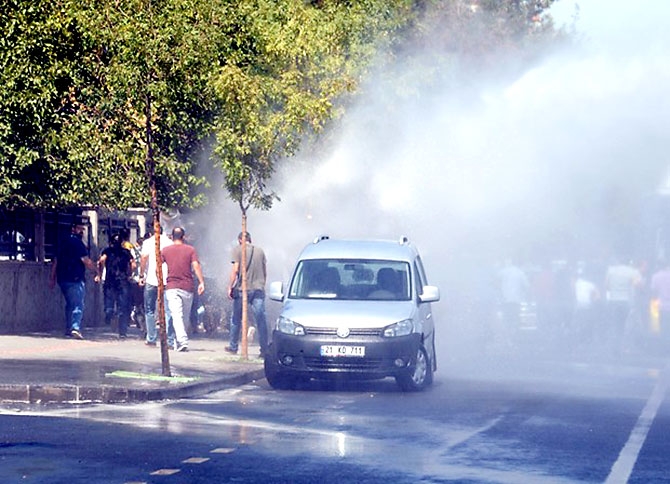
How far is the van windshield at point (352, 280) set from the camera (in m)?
20.4

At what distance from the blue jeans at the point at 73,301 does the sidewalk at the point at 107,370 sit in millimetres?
350

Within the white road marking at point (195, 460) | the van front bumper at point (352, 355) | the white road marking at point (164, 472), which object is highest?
the van front bumper at point (352, 355)

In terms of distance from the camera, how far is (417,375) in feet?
64.1

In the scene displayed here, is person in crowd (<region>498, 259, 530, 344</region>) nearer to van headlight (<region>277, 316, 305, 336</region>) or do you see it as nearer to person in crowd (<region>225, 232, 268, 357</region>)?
person in crowd (<region>225, 232, 268, 357</region>)

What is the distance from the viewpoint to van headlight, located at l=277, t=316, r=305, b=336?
63.5ft

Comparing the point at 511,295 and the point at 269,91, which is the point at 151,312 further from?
the point at 511,295

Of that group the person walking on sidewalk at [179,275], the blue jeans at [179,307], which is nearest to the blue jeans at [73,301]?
the blue jeans at [179,307]

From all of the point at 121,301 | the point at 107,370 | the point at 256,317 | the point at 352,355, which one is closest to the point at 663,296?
the point at 121,301

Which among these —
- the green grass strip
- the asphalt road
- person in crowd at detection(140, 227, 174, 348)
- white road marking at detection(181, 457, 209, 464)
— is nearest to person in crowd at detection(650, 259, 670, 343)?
person in crowd at detection(140, 227, 174, 348)

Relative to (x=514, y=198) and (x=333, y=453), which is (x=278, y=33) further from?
(x=514, y=198)

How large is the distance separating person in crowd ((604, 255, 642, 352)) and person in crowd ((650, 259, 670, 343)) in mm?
789

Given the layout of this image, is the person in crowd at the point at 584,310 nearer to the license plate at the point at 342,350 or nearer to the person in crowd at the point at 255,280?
the person in crowd at the point at 255,280

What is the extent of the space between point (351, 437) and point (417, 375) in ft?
18.7

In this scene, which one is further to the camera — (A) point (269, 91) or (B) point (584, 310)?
(B) point (584, 310)
